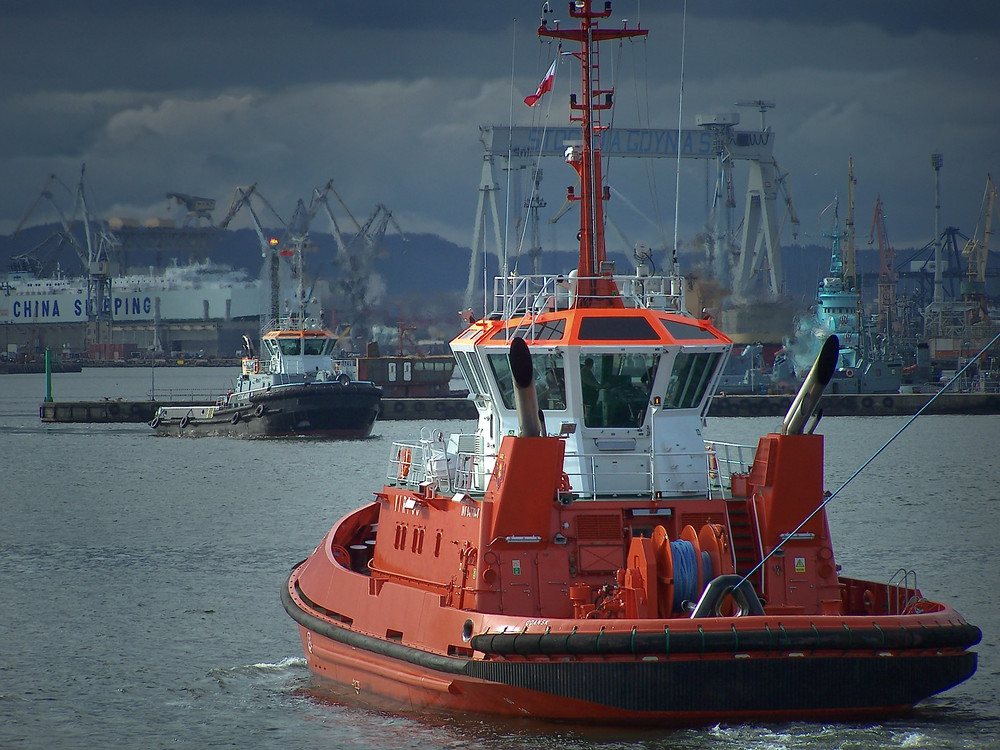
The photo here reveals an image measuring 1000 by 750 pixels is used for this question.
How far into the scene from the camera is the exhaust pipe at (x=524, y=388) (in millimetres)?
11508

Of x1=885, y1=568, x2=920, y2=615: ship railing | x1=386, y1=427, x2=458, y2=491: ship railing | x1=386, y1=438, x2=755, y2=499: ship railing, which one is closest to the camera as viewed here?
x1=885, y1=568, x2=920, y2=615: ship railing

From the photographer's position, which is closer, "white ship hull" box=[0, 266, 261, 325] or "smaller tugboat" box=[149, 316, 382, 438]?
"smaller tugboat" box=[149, 316, 382, 438]

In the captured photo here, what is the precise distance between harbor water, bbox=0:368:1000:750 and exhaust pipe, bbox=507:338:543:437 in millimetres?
2812

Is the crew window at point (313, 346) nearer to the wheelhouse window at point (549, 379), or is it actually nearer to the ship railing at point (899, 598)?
the wheelhouse window at point (549, 379)

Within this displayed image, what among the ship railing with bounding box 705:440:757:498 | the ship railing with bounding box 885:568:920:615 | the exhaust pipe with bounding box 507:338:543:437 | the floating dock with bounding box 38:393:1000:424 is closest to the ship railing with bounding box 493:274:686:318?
the ship railing with bounding box 705:440:757:498

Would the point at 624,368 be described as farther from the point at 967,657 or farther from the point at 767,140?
the point at 767,140

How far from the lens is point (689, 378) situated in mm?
13086

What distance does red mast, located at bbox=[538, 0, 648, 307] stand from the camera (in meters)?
13.9

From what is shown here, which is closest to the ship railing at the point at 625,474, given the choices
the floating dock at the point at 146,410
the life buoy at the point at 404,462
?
the life buoy at the point at 404,462

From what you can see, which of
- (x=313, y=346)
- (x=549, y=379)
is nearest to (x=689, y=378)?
(x=549, y=379)

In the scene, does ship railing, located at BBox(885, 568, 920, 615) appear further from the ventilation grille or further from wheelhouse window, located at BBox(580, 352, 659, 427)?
wheelhouse window, located at BBox(580, 352, 659, 427)

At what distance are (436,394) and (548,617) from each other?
6480cm

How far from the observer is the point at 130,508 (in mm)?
35000

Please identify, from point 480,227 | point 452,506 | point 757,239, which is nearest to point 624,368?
point 452,506
